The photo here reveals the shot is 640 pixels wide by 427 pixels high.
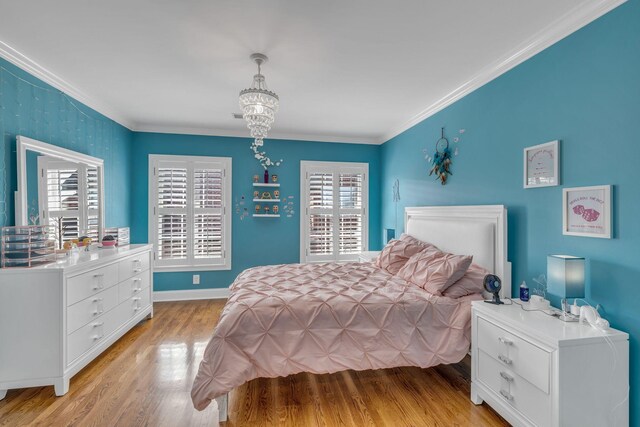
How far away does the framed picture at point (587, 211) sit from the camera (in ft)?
5.85

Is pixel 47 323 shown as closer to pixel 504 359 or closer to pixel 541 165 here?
pixel 504 359

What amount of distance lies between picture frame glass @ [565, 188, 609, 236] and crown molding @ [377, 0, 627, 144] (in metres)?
1.06

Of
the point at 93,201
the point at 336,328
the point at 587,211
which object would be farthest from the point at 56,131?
the point at 587,211

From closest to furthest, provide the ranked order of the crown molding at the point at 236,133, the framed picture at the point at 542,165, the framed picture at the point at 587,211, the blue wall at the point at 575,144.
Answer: the blue wall at the point at 575,144 → the framed picture at the point at 587,211 → the framed picture at the point at 542,165 → the crown molding at the point at 236,133

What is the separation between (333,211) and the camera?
201 inches

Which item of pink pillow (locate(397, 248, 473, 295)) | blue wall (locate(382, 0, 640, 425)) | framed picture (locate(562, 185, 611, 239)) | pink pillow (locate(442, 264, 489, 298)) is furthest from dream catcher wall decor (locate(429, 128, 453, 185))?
framed picture (locate(562, 185, 611, 239))

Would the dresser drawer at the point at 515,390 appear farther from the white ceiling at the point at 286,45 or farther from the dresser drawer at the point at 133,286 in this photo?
the dresser drawer at the point at 133,286

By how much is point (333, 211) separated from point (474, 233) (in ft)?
8.59

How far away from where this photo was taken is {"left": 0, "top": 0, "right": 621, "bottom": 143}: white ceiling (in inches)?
74.6

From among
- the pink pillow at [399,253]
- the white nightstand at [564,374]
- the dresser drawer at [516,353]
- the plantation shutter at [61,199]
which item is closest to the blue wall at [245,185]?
the plantation shutter at [61,199]

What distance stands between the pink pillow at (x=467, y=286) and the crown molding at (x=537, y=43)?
5.69 ft

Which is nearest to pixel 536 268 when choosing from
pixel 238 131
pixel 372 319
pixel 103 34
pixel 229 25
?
pixel 372 319

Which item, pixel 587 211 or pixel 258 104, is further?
pixel 258 104

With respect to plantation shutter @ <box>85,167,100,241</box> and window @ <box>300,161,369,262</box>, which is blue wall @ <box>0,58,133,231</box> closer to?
plantation shutter @ <box>85,167,100,241</box>
